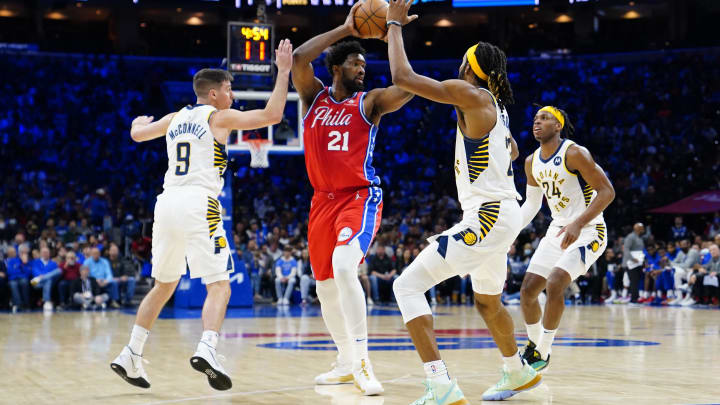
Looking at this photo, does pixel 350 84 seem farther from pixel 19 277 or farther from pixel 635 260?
pixel 635 260

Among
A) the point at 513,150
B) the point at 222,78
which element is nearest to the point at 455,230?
the point at 513,150

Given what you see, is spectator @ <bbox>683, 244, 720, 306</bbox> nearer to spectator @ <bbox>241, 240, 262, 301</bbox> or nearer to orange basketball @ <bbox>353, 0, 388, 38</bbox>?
spectator @ <bbox>241, 240, 262, 301</bbox>

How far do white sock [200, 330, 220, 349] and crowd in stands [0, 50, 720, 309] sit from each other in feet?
35.8

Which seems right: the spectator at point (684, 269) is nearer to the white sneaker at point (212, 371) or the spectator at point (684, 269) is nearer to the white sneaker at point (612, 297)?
the white sneaker at point (612, 297)

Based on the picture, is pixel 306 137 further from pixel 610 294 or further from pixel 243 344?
pixel 610 294

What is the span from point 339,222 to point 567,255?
2213 mm

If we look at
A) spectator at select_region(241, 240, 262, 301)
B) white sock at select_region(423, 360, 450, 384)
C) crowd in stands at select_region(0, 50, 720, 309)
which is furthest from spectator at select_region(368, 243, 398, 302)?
white sock at select_region(423, 360, 450, 384)

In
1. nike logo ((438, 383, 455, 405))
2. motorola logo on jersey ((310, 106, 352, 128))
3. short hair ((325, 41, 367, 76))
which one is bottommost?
nike logo ((438, 383, 455, 405))

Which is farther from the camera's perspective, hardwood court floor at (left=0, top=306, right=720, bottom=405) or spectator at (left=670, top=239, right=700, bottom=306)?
spectator at (left=670, top=239, right=700, bottom=306)

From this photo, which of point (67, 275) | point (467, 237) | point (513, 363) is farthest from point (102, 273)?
point (467, 237)

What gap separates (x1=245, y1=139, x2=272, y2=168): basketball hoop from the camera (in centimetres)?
1434

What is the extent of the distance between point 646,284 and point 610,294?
121 cm

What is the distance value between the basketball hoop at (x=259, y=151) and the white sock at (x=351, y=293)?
8868 millimetres

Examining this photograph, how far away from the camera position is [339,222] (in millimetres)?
5680
